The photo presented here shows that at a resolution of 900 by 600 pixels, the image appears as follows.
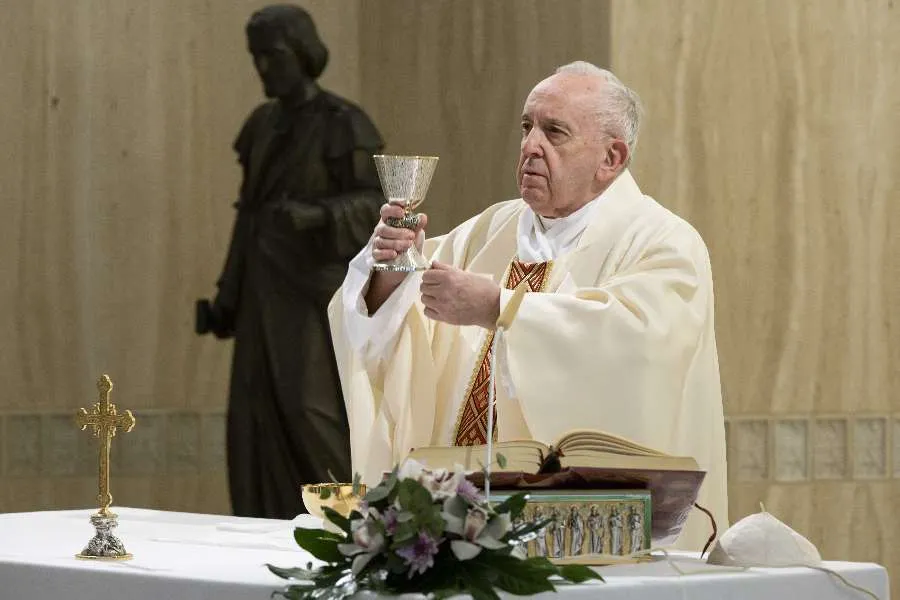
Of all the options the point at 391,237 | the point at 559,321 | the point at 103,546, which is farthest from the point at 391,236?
the point at 103,546

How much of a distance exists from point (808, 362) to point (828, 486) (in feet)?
1.72

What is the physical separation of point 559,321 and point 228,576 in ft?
4.53

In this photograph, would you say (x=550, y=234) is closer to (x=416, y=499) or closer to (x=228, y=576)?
(x=228, y=576)

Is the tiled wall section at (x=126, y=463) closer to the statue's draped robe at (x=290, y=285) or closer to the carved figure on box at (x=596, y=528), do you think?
the statue's draped robe at (x=290, y=285)

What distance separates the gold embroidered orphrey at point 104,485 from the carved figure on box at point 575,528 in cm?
82

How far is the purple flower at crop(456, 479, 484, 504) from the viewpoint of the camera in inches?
102

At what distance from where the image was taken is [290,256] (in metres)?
7.86

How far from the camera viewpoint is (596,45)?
22.2 feet

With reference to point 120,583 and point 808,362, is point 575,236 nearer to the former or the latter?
point 120,583

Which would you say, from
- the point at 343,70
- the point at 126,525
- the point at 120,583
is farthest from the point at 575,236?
the point at 343,70

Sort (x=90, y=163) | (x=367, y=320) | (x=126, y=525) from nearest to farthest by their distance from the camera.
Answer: (x=126, y=525), (x=367, y=320), (x=90, y=163)

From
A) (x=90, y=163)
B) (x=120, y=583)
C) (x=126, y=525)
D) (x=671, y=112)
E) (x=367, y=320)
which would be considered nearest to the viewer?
(x=120, y=583)

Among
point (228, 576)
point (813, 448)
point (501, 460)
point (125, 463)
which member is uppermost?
point (501, 460)

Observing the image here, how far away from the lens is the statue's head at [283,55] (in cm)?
779
